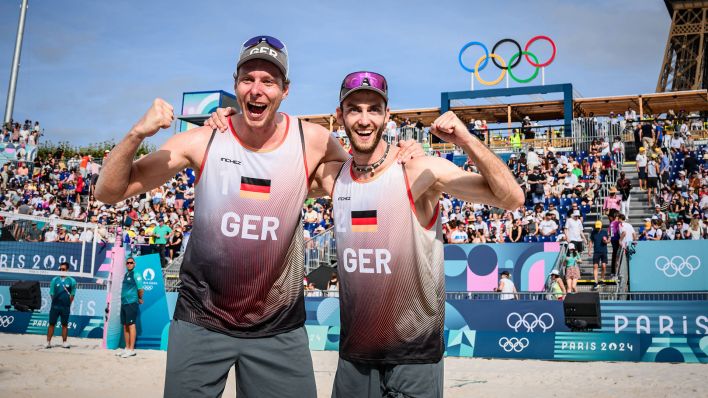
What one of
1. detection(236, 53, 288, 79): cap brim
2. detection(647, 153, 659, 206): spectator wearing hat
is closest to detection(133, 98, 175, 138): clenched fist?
detection(236, 53, 288, 79): cap brim

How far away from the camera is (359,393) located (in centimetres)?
354

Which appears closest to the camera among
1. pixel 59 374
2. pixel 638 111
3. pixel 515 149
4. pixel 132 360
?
pixel 59 374

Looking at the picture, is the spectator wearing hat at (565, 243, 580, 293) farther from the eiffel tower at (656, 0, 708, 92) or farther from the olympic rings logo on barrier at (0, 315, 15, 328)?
the eiffel tower at (656, 0, 708, 92)

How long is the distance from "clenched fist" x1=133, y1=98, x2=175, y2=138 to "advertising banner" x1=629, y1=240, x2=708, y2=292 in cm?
1341

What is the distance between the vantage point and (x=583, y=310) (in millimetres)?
12461

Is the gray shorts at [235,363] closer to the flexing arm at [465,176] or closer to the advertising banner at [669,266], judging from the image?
the flexing arm at [465,176]

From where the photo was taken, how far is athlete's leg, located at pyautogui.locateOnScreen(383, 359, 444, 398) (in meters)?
3.46

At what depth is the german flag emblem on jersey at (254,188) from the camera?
3.48m

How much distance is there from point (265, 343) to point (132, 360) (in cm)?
1040

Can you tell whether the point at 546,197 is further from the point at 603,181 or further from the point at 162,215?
the point at 162,215

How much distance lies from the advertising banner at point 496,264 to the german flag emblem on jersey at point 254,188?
13.3 m

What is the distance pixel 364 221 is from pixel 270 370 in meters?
0.95

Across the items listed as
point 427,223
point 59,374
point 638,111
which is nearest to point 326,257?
point 59,374

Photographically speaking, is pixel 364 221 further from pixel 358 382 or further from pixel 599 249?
pixel 599 249
